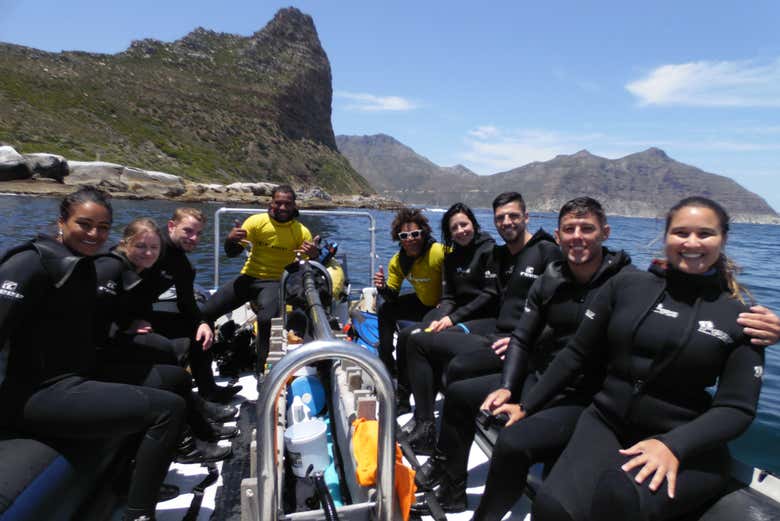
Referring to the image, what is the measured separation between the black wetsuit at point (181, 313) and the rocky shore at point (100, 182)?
40.3m

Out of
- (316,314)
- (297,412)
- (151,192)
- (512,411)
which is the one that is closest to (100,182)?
(151,192)

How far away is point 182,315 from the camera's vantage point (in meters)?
3.60

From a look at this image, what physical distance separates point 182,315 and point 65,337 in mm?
1710

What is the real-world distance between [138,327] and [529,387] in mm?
2551

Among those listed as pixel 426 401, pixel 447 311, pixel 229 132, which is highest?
pixel 229 132

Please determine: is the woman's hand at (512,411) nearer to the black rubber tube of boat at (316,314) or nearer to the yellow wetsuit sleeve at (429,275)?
the black rubber tube of boat at (316,314)

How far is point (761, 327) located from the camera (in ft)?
5.45

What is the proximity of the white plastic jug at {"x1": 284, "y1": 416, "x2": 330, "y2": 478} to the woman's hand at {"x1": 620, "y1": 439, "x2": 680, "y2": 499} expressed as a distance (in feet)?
4.11

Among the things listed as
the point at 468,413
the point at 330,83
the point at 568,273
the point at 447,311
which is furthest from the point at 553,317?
the point at 330,83

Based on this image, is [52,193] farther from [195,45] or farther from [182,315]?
[195,45]

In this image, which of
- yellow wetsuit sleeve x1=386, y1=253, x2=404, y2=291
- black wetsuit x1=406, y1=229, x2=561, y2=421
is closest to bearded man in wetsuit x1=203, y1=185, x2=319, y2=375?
yellow wetsuit sleeve x1=386, y1=253, x2=404, y2=291

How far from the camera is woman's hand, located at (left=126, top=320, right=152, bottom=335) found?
122 inches

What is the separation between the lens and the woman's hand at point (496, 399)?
2.31 metres

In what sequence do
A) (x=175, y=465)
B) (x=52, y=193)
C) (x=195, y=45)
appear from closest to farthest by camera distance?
(x=175, y=465) → (x=52, y=193) → (x=195, y=45)
